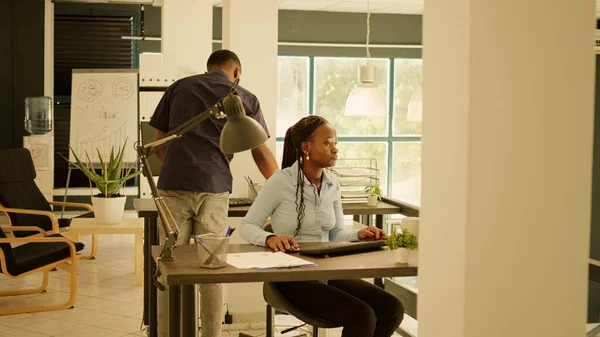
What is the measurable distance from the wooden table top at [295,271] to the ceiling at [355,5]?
712 cm

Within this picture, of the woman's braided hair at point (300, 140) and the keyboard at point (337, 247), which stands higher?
the woman's braided hair at point (300, 140)

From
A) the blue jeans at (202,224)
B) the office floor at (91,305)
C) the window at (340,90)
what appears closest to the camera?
the blue jeans at (202,224)

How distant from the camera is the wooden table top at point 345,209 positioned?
414 centimetres

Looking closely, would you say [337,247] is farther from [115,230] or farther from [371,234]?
[115,230]

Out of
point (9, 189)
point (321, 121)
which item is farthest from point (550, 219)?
point (9, 189)

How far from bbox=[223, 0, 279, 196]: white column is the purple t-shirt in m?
0.98

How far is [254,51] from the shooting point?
16.0 ft

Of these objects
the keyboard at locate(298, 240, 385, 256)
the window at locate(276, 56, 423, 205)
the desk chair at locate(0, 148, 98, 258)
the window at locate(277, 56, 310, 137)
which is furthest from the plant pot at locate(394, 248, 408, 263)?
the window at locate(277, 56, 310, 137)

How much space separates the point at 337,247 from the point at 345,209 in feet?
4.87

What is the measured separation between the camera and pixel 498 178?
1.41 meters

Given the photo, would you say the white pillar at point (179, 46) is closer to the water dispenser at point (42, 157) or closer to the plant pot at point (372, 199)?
the plant pot at point (372, 199)

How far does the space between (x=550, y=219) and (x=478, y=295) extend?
0.65 feet

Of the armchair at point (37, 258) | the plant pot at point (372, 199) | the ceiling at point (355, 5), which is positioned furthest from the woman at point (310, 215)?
the ceiling at point (355, 5)

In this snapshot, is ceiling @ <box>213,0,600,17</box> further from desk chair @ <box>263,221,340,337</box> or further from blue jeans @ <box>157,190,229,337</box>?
desk chair @ <box>263,221,340,337</box>
